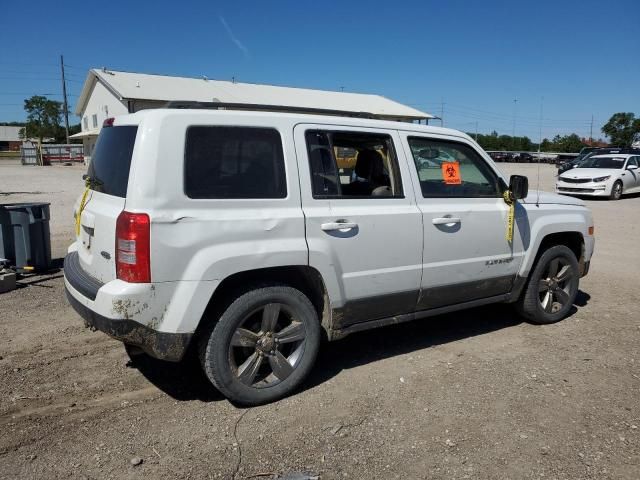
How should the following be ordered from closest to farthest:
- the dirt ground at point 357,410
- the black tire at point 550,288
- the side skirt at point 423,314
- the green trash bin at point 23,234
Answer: the dirt ground at point 357,410, the side skirt at point 423,314, the black tire at point 550,288, the green trash bin at point 23,234

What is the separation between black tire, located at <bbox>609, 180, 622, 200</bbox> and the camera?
18.7 metres

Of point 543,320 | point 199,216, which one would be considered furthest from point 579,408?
point 199,216

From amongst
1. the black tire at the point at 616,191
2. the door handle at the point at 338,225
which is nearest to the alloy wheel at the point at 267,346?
the door handle at the point at 338,225

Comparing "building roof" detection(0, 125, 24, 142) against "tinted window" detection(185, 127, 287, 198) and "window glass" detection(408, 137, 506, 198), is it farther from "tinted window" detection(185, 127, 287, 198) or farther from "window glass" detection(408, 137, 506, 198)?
"tinted window" detection(185, 127, 287, 198)

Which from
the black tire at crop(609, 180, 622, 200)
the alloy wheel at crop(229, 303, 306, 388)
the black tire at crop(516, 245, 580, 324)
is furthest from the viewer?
the black tire at crop(609, 180, 622, 200)

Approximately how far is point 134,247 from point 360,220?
1.56 meters

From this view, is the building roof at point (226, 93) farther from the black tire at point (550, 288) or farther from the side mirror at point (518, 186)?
the side mirror at point (518, 186)

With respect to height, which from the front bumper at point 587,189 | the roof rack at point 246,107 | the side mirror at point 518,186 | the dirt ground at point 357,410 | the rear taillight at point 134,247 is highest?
the roof rack at point 246,107

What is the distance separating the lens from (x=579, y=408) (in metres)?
3.73

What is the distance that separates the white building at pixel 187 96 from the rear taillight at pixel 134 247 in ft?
105

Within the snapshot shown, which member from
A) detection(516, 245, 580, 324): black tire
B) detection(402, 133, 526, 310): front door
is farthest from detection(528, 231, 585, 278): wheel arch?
detection(402, 133, 526, 310): front door

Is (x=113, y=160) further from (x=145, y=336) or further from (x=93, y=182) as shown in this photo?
(x=145, y=336)

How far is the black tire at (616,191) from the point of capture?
1866cm

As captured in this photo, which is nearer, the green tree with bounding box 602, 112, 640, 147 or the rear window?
the rear window
